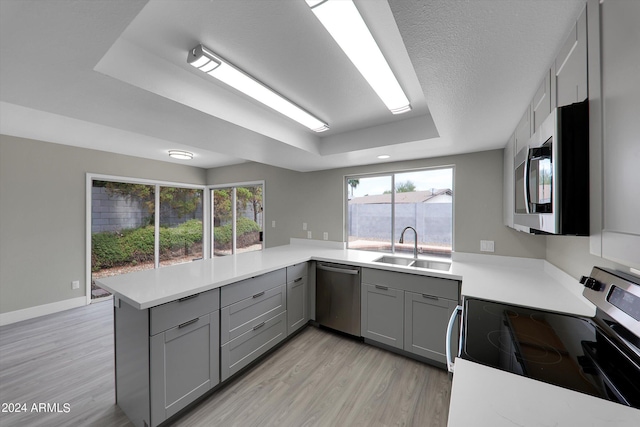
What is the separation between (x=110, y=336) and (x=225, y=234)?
100 inches

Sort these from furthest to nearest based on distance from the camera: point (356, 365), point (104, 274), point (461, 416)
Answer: point (104, 274), point (356, 365), point (461, 416)

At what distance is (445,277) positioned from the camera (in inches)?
83.1

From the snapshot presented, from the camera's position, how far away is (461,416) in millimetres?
635


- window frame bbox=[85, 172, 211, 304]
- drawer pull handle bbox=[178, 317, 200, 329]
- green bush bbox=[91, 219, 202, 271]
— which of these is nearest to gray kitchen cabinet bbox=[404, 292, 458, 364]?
drawer pull handle bbox=[178, 317, 200, 329]

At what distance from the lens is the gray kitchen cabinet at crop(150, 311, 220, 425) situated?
4.94 feet

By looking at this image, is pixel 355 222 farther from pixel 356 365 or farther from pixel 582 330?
pixel 582 330

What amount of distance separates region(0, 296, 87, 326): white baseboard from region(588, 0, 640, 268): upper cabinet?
17.3 feet

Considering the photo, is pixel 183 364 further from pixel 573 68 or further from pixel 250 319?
pixel 573 68

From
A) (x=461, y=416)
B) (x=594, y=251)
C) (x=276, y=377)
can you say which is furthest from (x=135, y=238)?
(x=594, y=251)

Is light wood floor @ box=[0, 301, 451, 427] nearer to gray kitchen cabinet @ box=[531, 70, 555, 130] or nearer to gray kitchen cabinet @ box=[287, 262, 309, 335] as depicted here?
gray kitchen cabinet @ box=[287, 262, 309, 335]

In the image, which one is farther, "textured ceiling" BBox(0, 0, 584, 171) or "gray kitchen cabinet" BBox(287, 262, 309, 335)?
"gray kitchen cabinet" BBox(287, 262, 309, 335)

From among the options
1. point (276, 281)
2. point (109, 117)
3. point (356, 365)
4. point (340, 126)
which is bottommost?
point (356, 365)

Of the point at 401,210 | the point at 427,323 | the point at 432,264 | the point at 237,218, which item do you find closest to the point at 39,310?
the point at 237,218

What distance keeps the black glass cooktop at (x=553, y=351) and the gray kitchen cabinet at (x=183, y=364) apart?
1653 millimetres
